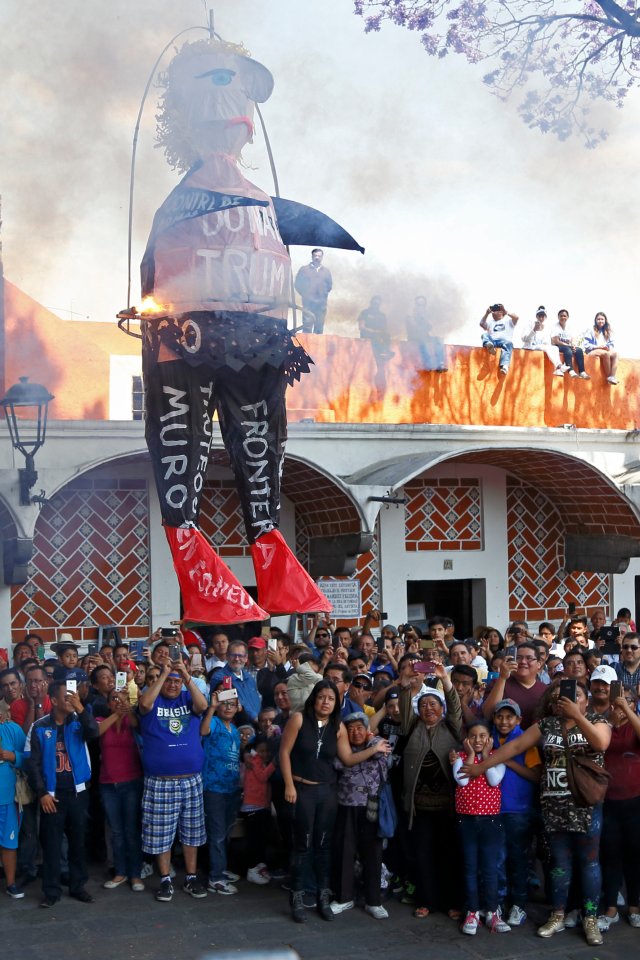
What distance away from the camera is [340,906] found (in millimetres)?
7285

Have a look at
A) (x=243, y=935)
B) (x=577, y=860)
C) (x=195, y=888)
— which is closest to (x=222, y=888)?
(x=195, y=888)

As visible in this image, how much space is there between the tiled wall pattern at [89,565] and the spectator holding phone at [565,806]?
807cm

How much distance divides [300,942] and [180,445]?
13.0 ft

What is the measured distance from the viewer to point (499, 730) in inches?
286

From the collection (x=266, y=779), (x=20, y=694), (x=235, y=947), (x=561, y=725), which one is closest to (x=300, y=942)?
(x=235, y=947)

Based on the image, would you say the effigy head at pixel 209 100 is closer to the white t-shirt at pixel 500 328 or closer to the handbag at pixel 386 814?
the handbag at pixel 386 814

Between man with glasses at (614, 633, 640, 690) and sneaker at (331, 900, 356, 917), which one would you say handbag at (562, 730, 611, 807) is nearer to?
sneaker at (331, 900, 356, 917)

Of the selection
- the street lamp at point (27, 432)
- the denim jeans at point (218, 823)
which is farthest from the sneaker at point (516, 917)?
the street lamp at point (27, 432)

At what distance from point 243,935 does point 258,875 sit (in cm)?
98

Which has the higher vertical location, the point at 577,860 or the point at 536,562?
the point at 536,562

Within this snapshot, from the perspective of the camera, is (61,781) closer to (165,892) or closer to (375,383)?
(165,892)

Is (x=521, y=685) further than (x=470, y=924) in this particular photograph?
Yes

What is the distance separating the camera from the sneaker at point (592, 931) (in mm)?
6797

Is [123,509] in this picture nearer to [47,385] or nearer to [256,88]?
[47,385]
